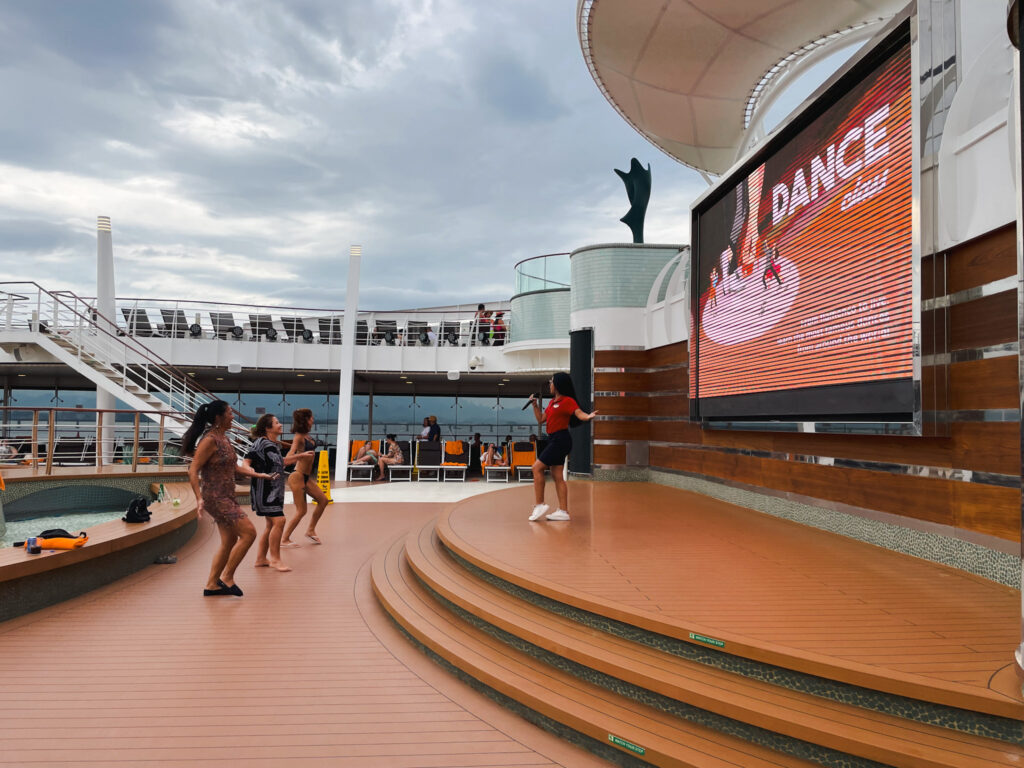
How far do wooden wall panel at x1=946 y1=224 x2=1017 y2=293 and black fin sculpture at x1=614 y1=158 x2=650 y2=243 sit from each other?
29.4 ft

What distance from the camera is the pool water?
8.10 metres

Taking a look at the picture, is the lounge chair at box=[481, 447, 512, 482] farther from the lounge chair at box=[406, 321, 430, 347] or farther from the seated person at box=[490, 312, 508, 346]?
the lounge chair at box=[406, 321, 430, 347]

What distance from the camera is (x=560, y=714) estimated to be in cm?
257

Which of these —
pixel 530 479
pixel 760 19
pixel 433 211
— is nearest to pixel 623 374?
pixel 760 19

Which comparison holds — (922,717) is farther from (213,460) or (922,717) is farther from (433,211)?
(433,211)

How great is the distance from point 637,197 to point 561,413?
26.9 feet

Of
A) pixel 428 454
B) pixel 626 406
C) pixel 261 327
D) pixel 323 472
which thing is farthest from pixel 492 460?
pixel 261 327

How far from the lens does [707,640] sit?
8.39 feet

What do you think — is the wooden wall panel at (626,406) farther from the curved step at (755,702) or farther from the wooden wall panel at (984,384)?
the curved step at (755,702)

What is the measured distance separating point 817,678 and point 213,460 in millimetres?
3981

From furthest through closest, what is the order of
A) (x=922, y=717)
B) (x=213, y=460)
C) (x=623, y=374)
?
(x=623, y=374) < (x=213, y=460) < (x=922, y=717)

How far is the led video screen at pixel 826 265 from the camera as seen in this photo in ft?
13.3

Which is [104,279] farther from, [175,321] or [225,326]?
[225,326]

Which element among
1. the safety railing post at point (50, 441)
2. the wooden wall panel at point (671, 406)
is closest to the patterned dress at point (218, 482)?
the wooden wall panel at point (671, 406)
